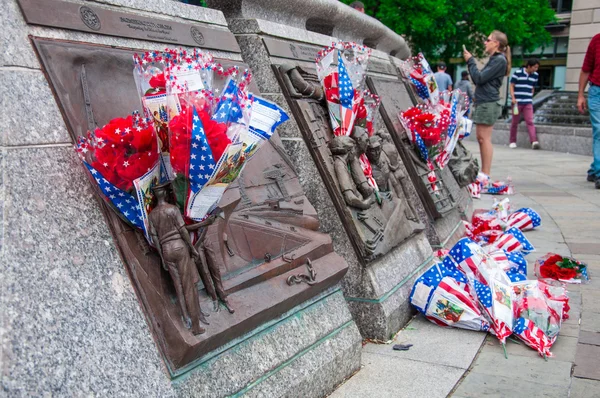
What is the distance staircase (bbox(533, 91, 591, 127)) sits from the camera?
15430 millimetres

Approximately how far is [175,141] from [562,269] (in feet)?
12.4

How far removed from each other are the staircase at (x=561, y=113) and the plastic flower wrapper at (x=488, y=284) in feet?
39.9

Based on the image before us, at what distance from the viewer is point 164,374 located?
224cm

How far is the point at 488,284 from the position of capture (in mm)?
3910

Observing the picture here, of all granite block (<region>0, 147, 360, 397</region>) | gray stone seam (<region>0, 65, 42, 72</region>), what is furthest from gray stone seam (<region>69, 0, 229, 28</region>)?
granite block (<region>0, 147, 360, 397</region>)

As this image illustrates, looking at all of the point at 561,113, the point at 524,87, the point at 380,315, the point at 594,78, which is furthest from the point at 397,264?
the point at 561,113

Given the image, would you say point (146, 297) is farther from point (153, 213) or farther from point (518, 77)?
point (518, 77)

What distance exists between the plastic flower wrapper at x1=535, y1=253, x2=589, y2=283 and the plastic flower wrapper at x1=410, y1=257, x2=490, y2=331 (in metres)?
1.21

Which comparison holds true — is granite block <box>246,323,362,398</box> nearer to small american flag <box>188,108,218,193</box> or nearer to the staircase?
small american flag <box>188,108,218,193</box>

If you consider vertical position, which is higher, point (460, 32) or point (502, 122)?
point (460, 32)

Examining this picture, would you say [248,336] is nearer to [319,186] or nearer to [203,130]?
[203,130]

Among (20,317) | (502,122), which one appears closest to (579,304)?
(20,317)

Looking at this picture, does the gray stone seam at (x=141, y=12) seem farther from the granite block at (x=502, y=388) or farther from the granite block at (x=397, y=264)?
the granite block at (x=502, y=388)

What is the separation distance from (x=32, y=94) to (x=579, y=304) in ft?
12.6
